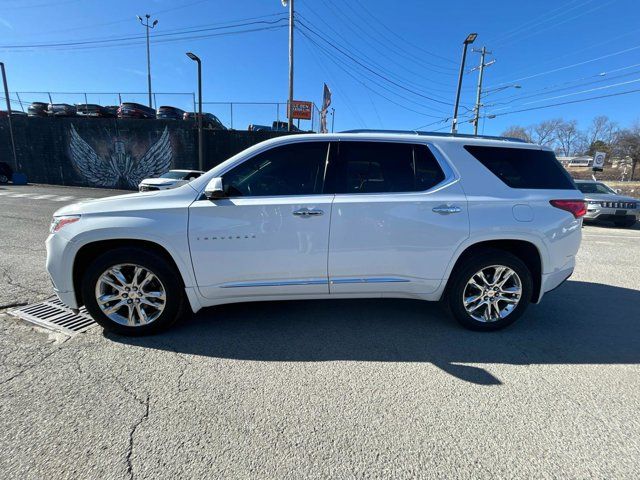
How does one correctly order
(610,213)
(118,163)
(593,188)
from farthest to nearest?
(118,163), (593,188), (610,213)

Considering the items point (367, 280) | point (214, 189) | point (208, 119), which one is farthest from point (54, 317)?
point (208, 119)

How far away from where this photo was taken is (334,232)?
10.1 feet

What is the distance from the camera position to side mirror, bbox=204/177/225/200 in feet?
9.74

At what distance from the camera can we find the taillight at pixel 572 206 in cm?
333

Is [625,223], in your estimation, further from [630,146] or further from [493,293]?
[630,146]

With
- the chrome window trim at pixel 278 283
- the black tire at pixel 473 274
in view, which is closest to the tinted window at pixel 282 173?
the chrome window trim at pixel 278 283

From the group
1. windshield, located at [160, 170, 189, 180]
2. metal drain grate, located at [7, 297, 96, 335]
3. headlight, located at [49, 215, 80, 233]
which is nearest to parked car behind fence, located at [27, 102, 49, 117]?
windshield, located at [160, 170, 189, 180]

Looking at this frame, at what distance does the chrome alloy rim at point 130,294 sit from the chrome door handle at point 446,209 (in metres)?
2.65

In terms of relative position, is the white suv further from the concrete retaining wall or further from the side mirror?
the concrete retaining wall

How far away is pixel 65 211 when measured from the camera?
3133mm

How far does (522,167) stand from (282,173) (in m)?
2.44

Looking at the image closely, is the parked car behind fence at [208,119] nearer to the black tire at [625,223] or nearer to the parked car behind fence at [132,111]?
the parked car behind fence at [132,111]

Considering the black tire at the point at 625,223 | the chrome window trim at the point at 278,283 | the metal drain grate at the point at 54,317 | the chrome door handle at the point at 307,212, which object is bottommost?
the metal drain grate at the point at 54,317

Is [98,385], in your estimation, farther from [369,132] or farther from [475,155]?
[475,155]
